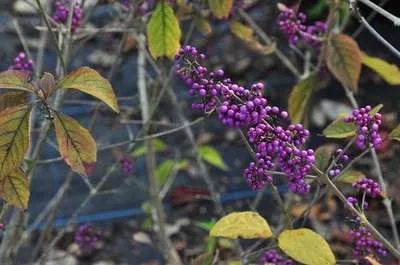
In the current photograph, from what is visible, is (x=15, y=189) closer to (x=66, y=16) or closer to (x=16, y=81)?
(x=16, y=81)

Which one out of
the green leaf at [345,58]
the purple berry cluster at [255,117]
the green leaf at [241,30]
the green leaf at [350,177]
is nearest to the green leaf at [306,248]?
the purple berry cluster at [255,117]

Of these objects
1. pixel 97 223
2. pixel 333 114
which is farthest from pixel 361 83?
pixel 97 223

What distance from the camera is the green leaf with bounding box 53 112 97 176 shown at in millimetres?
1312

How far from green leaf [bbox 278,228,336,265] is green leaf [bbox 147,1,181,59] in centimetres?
60

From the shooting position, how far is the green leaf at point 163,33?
1836 mm

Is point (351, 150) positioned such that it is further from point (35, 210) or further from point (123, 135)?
point (35, 210)

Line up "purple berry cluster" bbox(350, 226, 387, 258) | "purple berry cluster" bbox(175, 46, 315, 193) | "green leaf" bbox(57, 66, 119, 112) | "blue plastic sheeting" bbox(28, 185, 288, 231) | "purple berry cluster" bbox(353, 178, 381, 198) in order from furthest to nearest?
"blue plastic sheeting" bbox(28, 185, 288, 231), "purple berry cluster" bbox(350, 226, 387, 258), "purple berry cluster" bbox(353, 178, 381, 198), "green leaf" bbox(57, 66, 119, 112), "purple berry cluster" bbox(175, 46, 315, 193)

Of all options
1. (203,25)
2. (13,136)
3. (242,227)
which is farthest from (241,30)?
(13,136)

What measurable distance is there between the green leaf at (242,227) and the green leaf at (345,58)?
0.74 m

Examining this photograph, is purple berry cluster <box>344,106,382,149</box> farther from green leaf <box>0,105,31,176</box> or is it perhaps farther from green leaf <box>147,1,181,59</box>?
green leaf <box>147,1,181,59</box>

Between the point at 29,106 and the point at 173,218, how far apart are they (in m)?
2.34

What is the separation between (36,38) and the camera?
504 centimetres

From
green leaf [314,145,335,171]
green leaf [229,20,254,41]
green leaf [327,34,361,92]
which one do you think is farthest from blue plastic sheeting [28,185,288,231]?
green leaf [314,145,335,171]

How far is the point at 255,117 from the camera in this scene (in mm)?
1153
